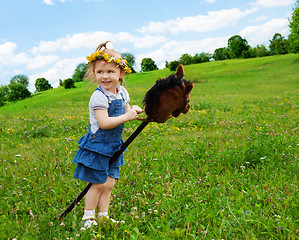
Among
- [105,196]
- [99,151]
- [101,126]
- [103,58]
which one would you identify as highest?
[103,58]

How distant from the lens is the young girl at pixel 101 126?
2807 millimetres

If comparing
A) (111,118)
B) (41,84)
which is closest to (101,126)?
(111,118)

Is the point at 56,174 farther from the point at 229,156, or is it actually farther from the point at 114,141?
the point at 229,156

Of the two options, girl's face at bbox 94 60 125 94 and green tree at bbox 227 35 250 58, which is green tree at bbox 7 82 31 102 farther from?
girl's face at bbox 94 60 125 94

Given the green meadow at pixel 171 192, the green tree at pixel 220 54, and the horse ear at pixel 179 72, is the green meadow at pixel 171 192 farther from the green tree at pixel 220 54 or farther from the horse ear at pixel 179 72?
the green tree at pixel 220 54

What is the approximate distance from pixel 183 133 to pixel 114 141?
470 cm

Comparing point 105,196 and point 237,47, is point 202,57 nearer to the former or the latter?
point 237,47

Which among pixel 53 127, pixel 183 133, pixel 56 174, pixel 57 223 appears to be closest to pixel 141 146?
pixel 183 133

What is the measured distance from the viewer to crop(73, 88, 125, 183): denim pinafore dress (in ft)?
9.44

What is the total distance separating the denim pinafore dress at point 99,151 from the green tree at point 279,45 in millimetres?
81897

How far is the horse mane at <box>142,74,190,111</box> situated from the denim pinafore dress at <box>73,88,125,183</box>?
0.66 m

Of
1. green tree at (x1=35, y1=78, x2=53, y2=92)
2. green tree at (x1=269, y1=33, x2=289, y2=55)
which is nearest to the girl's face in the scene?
green tree at (x1=269, y1=33, x2=289, y2=55)

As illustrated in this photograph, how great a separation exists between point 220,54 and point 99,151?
100 meters

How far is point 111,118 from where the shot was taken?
8.96 ft
